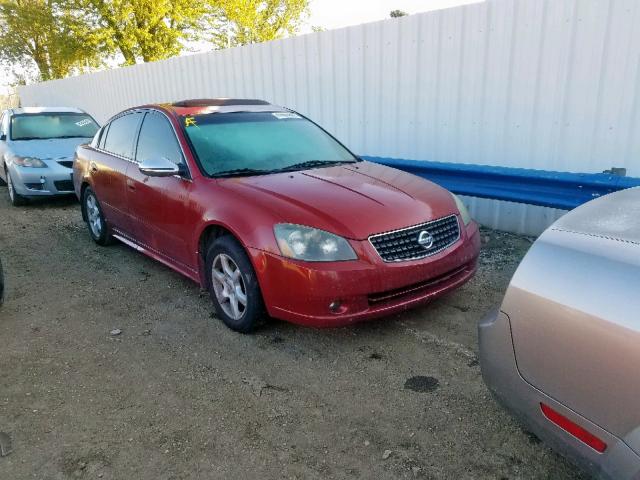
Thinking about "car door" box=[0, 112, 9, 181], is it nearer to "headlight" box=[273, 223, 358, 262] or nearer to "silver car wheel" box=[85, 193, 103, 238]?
"silver car wheel" box=[85, 193, 103, 238]

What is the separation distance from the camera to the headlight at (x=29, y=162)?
8.02 metres

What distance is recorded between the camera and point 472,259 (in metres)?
3.74

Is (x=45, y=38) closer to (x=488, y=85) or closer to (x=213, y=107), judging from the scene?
(x=213, y=107)

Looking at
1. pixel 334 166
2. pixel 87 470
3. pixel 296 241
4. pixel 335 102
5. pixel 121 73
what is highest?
pixel 121 73

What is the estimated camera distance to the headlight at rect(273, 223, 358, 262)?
10.2 feet

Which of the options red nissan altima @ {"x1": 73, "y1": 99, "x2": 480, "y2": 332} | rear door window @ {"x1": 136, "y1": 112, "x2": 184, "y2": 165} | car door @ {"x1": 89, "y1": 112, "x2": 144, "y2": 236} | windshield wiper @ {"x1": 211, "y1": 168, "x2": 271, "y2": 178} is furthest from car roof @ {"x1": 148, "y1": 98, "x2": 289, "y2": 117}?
windshield wiper @ {"x1": 211, "y1": 168, "x2": 271, "y2": 178}

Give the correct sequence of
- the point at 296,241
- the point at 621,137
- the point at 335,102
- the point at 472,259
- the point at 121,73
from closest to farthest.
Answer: the point at 296,241 < the point at 472,259 < the point at 621,137 < the point at 335,102 < the point at 121,73

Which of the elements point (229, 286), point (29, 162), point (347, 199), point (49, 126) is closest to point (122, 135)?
point (229, 286)

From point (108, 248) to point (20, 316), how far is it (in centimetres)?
187

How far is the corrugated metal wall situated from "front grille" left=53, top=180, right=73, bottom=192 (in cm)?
376

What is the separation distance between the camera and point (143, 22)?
22.3 m

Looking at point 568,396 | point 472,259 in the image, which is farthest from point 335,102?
point 568,396

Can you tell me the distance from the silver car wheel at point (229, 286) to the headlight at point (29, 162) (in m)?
5.82

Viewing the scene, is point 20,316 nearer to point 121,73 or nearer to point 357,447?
point 357,447
